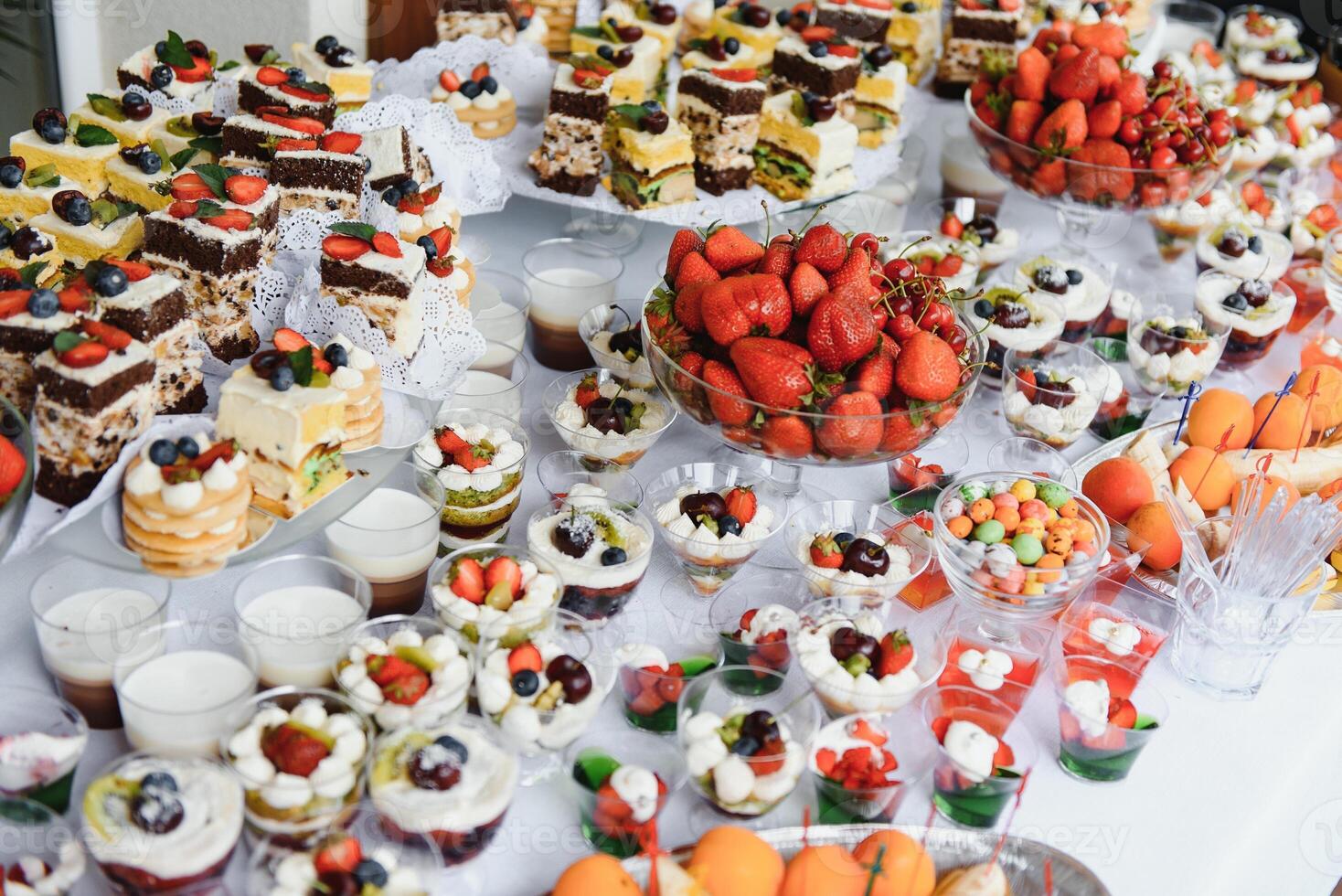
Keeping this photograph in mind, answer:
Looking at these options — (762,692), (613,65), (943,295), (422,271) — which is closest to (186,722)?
(762,692)

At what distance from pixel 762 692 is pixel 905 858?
34cm

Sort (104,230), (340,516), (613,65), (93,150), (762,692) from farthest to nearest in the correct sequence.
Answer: (613,65), (93,150), (104,230), (340,516), (762,692)

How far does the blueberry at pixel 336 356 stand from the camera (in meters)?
2.11

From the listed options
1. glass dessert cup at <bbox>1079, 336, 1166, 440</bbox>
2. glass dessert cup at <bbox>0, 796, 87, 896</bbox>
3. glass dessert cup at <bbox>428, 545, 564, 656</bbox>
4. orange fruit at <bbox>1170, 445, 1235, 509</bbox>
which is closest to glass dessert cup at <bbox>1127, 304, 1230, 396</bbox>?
glass dessert cup at <bbox>1079, 336, 1166, 440</bbox>

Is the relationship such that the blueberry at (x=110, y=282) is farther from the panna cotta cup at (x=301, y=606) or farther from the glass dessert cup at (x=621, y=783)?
the glass dessert cup at (x=621, y=783)

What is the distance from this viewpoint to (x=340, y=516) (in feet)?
6.95

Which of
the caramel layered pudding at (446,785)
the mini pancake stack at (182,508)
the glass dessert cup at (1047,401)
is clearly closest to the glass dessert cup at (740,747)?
the caramel layered pudding at (446,785)

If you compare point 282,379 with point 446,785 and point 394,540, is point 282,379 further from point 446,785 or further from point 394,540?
point 446,785

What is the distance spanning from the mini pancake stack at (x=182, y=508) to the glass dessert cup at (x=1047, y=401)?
1.69 m

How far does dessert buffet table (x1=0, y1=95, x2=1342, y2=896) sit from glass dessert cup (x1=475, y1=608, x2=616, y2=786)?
82 mm

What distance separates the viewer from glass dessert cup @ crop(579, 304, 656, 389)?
263 cm

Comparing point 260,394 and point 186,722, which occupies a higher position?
point 260,394

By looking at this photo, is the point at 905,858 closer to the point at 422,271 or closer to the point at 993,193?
the point at 422,271

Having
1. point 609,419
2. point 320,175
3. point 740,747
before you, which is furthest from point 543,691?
point 320,175
